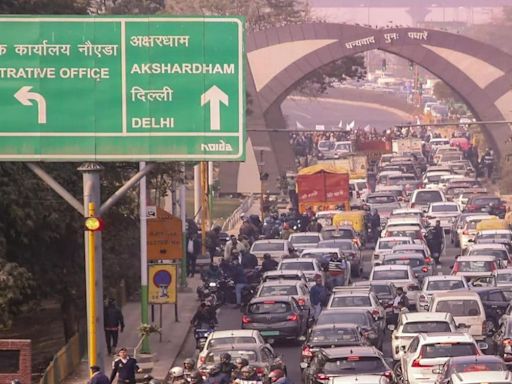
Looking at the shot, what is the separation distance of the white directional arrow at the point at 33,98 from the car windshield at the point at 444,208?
4344 centimetres

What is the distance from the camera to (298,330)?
142ft

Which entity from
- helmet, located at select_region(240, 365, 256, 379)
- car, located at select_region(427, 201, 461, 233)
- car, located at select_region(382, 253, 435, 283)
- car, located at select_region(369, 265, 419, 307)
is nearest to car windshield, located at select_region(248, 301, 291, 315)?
car, located at select_region(369, 265, 419, 307)

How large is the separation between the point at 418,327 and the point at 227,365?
7.03 meters

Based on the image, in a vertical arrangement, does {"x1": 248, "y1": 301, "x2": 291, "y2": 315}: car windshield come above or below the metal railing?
below

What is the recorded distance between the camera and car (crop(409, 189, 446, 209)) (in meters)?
74.7

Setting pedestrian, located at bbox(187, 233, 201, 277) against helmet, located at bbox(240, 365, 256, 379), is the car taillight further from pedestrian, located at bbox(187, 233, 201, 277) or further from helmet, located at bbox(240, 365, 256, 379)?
pedestrian, located at bbox(187, 233, 201, 277)

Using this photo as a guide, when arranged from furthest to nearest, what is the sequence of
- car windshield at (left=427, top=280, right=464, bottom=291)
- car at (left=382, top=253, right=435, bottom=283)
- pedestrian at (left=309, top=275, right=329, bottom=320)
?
1. car at (left=382, top=253, right=435, bottom=283)
2. pedestrian at (left=309, top=275, right=329, bottom=320)
3. car windshield at (left=427, top=280, right=464, bottom=291)

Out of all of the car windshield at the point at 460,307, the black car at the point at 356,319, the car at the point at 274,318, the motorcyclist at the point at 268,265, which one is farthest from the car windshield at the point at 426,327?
the motorcyclist at the point at 268,265

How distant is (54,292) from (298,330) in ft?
18.3

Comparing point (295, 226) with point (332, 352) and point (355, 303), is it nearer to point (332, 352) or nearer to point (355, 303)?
point (355, 303)

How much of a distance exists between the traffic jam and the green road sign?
168 inches

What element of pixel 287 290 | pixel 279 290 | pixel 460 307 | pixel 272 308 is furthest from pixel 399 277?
pixel 460 307

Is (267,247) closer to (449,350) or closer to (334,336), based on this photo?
(334,336)

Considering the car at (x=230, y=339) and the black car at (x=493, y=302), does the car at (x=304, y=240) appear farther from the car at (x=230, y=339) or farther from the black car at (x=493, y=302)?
the car at (x=230, y=339)
